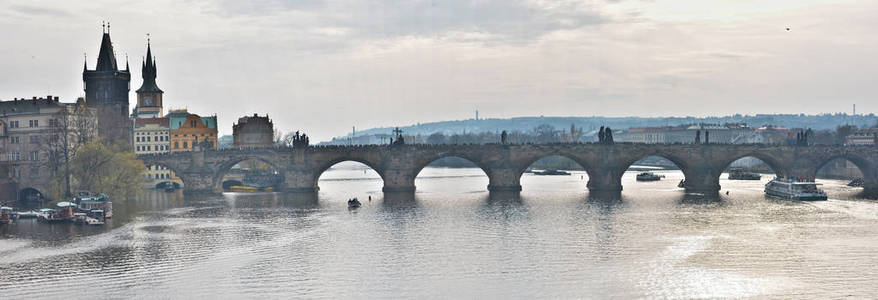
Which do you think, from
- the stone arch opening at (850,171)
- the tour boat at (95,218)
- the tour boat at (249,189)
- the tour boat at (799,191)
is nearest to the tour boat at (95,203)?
the tour boat at (95,218)

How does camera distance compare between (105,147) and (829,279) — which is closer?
(829,279)

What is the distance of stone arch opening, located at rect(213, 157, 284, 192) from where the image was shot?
4616 inches

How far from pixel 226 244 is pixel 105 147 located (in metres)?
38.9

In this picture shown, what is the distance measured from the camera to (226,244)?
66875 millimetres

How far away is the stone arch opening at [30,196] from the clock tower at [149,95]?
4713 centimetres

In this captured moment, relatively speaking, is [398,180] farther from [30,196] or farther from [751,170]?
[751,170]

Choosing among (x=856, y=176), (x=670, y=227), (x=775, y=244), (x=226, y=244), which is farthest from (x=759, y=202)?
(x=226, y=244)

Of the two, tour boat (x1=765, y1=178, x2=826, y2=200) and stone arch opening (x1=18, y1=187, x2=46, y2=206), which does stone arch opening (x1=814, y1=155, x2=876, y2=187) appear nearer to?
tour boat (x1=765, y1=178, x2=826, y2=200)

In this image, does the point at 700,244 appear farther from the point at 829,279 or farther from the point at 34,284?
the point at 34,284

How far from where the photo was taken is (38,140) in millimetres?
103688

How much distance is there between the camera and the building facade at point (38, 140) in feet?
332

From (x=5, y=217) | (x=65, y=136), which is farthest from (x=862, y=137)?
(x=5, y=217)

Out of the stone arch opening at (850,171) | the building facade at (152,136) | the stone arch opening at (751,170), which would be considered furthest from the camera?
the building facade at (152,136)

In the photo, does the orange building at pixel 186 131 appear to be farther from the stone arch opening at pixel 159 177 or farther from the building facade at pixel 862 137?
the building facade at pixel 862 137
